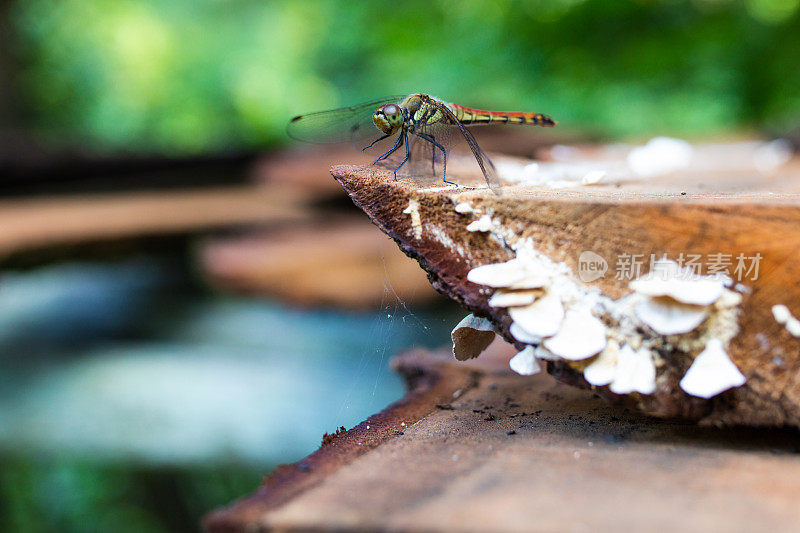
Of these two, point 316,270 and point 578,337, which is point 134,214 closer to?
point 316,270

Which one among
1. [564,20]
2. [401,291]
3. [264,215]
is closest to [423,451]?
[401,291]

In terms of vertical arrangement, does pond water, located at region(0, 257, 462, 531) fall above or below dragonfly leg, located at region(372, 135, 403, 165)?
below

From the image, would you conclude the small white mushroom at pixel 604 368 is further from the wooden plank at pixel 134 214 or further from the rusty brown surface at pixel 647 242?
the wooden plank at pixel 134 214

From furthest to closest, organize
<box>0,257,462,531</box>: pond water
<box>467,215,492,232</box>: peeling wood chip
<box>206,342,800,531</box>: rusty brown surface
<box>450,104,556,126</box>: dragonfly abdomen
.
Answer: <box>0,257,462,531</box>: pond water → <box>450,104,556,126</box>: dragonfly abdomen → <box>467,215,492,232</box>: peeling wood chip → <box>206,342,800,531</box>: rusty brown surface

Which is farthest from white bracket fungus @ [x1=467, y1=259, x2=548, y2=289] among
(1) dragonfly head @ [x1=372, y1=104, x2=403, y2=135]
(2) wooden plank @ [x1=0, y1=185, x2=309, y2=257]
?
(2) wooden plank @ [x1=0, y1=185, x2=309, y2=257]

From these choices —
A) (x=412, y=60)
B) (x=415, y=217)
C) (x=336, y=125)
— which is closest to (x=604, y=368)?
(x=415, y=217)

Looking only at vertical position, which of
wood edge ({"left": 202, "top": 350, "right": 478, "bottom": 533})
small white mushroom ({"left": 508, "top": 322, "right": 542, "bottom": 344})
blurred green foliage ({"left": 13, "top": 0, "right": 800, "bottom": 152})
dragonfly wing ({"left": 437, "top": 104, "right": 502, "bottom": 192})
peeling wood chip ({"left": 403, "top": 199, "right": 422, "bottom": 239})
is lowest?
wood edge ({"left": 202, "top": 350, "right": 478, "bottom": 533})

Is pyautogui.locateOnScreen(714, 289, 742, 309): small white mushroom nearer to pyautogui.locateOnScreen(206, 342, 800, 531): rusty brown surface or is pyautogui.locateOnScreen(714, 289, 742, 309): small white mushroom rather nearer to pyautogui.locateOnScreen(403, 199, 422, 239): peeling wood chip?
pyautogui.locateOnScreen(206, 342, 800, 531): rusty brown surface

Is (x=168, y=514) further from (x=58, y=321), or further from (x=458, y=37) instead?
(x=458, y=37)
